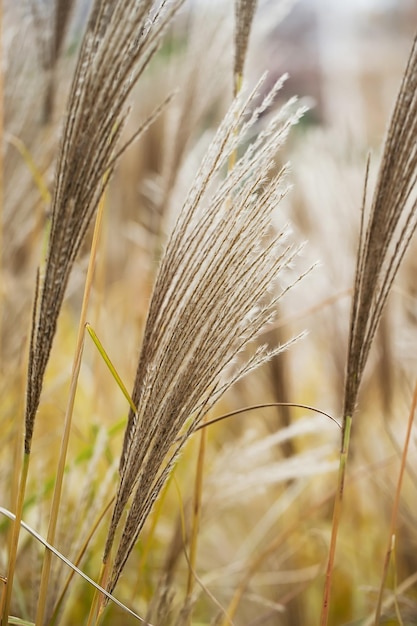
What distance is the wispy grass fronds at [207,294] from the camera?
501mm

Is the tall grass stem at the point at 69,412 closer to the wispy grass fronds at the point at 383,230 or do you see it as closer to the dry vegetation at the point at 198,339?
the dry vegetation at the point at 198,339

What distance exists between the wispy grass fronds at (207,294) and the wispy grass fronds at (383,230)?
0.08 metres

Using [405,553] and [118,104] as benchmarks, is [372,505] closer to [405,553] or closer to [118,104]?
[405,553]

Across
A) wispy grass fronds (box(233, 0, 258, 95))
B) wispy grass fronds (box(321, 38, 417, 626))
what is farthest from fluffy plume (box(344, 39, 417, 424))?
wispy grass fronds (box(233, 0, 258, 95))

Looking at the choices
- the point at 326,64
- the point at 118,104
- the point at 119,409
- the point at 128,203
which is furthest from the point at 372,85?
the point at 118,104

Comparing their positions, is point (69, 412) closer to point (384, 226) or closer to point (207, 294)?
point (207, 294)

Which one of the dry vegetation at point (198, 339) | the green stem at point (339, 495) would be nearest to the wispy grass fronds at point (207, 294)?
the dry vegetation at point (198, 339)

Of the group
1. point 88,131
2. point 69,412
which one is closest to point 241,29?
point 88,131

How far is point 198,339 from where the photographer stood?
52 centimetres

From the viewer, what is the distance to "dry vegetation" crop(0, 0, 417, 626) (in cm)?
50

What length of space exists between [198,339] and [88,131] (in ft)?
0.55

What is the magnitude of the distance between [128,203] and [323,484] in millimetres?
1517

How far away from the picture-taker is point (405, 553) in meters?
1.26

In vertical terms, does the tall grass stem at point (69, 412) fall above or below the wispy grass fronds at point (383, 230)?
below
